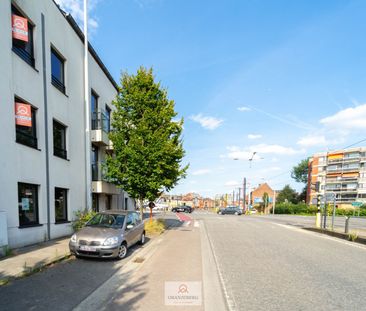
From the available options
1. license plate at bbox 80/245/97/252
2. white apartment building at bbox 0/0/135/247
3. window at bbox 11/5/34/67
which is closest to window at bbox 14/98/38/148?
white apartment building at bbox 0/0/135/247

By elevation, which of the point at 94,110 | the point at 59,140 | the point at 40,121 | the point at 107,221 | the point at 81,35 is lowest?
the point at 107,221

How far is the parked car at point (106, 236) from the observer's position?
6863 mm

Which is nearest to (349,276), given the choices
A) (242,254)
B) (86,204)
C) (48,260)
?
(242,254)

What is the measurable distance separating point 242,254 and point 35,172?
807cm

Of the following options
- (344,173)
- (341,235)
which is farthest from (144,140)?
(344,173)

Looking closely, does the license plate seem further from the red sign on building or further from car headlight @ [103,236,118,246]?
the red sign on building

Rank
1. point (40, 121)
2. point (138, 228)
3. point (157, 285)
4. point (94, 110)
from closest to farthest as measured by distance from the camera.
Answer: point (157, 285) < point (138, 228) < point (40, 121) < point (94, 110)

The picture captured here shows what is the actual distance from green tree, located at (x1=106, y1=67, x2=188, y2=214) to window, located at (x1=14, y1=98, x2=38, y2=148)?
15.0 ft

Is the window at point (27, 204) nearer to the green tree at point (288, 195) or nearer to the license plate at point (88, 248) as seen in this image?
the license plate at point (88, 248)

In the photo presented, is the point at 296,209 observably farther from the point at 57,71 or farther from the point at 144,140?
the point at 57,71

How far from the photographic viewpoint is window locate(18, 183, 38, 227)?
338 inches

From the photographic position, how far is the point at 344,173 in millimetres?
68188

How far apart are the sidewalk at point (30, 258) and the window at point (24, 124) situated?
3.67 meters

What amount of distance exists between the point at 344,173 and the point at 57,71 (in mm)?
76602
